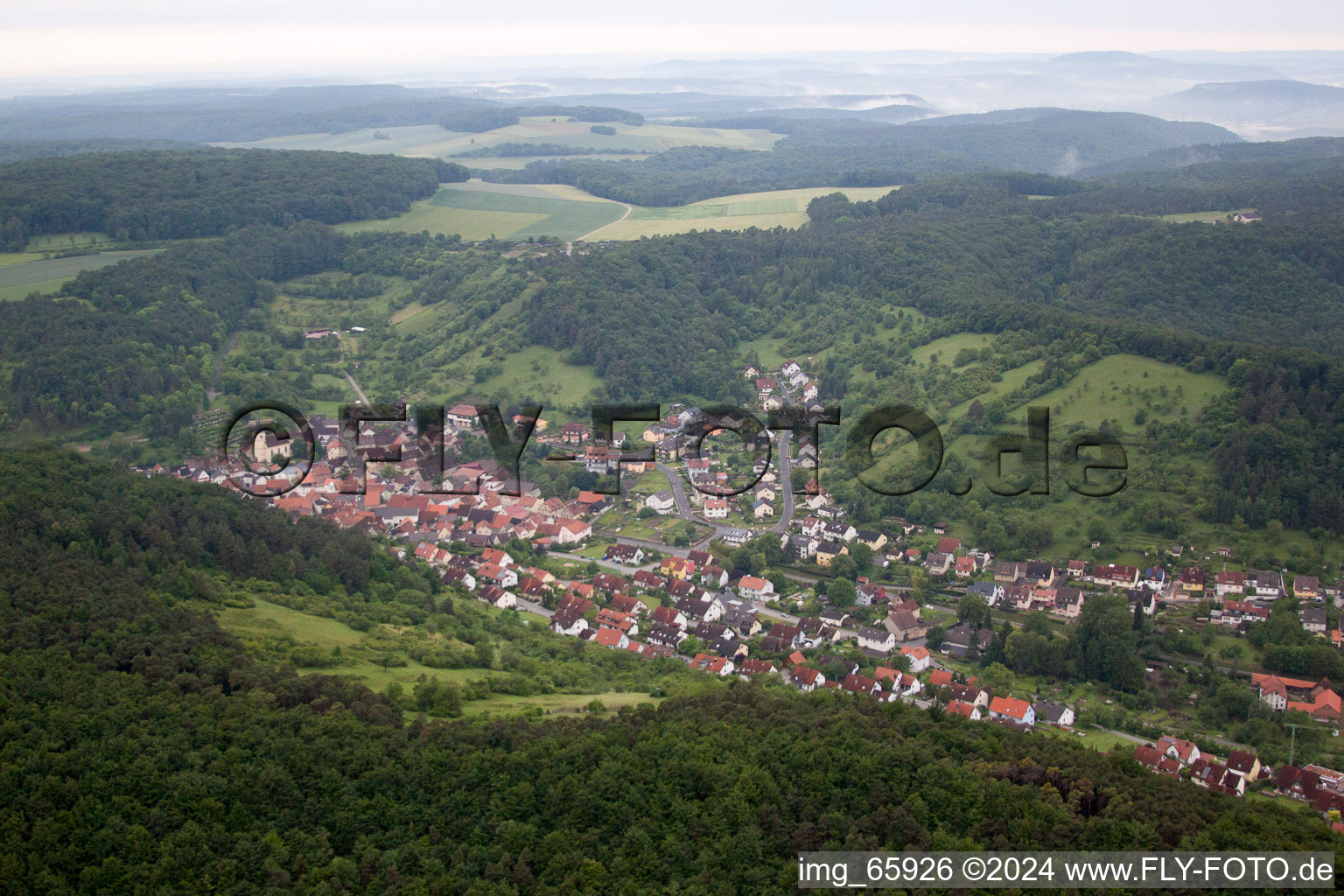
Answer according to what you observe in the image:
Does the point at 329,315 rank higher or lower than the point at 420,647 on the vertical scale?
higher

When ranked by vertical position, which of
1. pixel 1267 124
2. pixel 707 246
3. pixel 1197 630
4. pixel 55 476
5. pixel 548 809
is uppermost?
pixel 1267 124

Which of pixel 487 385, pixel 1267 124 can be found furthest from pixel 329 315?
pixel 1267 124

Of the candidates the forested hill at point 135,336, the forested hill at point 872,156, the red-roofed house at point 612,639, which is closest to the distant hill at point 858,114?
the forested hill at point 872,156

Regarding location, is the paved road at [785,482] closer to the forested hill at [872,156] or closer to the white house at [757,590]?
the white house at [757,590]

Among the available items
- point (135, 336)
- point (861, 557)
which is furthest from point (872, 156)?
point (861, 557)

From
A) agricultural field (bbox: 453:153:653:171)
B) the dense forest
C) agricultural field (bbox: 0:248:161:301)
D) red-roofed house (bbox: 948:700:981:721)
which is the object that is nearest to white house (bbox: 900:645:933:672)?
red-roofed house (bbox: 948:700:981:721)

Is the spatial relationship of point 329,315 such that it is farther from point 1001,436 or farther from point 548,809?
point 548,809

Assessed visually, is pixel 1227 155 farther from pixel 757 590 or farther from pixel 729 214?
pixel 757 590
